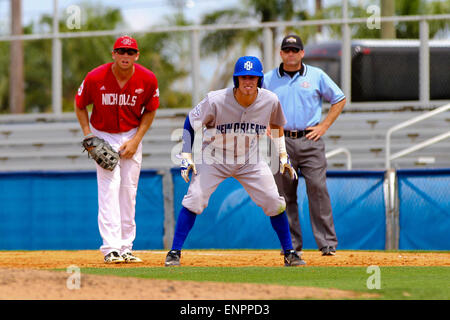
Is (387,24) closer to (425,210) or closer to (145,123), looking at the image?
(425,210)

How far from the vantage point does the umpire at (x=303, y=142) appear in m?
9.41

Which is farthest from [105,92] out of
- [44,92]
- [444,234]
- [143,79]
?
[44,92]

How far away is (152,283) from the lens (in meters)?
5.77

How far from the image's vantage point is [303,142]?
9.42 metres

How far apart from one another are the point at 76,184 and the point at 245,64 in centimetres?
581

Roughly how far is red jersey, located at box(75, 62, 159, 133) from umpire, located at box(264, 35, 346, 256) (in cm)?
156

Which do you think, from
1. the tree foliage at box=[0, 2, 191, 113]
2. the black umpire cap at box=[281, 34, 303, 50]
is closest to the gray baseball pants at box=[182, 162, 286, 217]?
the black umpire cap at box=[281, 34, 303, 50]

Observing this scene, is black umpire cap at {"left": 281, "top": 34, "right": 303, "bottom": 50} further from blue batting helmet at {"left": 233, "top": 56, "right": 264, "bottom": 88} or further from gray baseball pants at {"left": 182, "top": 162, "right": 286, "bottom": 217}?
gray baseball pants at {"left": 182, "top": 162, "right": 286, "bottom": 217}

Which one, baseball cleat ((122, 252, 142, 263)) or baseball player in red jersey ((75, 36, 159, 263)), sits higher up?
baseball player in red jersey ((75, 36, 159, 263))

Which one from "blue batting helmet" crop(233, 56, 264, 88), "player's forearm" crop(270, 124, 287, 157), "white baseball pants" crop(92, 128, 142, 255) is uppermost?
"blue batting helmet" crop(233, 56, 264, 88)

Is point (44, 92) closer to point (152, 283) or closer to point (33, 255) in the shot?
point (33, 255)

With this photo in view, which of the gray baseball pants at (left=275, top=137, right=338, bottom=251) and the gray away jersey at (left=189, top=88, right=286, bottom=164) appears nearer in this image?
the gray away jersey at (left=189, top=88, right=286, bottom=164)

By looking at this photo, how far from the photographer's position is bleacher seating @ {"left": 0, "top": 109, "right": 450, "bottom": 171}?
50.2 ft
